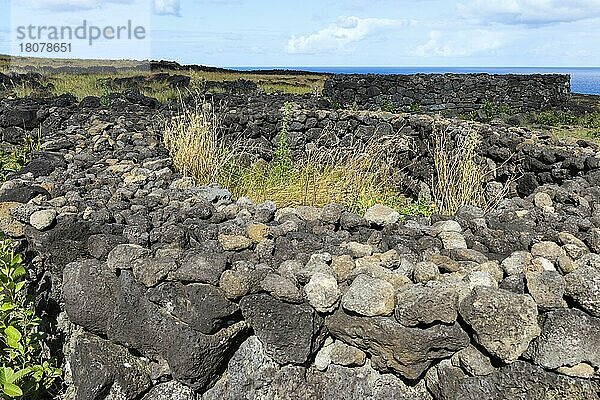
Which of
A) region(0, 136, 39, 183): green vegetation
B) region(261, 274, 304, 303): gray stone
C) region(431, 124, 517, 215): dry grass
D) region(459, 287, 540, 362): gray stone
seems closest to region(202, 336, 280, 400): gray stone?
region(261, 274, 304, 303): gray stone

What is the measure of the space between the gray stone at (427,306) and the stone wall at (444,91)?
1483 cm

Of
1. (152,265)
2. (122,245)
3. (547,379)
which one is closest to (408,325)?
(547,379)

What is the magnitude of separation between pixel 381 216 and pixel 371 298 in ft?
3.91

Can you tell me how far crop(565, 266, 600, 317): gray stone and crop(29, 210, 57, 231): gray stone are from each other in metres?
3.17

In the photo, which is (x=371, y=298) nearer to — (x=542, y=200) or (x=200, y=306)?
(x=200, y=306)

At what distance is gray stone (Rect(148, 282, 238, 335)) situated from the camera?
3.16 metres

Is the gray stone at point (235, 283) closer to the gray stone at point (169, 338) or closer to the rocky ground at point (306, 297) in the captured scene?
Answer: the rocky ground at point (306, 297)

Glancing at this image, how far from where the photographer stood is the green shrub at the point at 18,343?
3168mm

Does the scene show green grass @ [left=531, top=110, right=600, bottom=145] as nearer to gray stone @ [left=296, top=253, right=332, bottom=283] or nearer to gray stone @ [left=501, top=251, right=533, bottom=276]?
gray stone @ [left=501, top=251, right=533, bottom=276]

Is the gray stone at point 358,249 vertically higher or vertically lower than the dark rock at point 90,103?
lower

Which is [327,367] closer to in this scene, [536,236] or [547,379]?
[547,379]

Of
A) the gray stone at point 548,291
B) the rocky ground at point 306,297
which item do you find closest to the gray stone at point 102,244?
the rocky ground at point 306,297

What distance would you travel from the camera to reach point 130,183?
16.2ft

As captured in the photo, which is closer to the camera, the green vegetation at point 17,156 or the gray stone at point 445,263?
the gray stone at point 445,263
